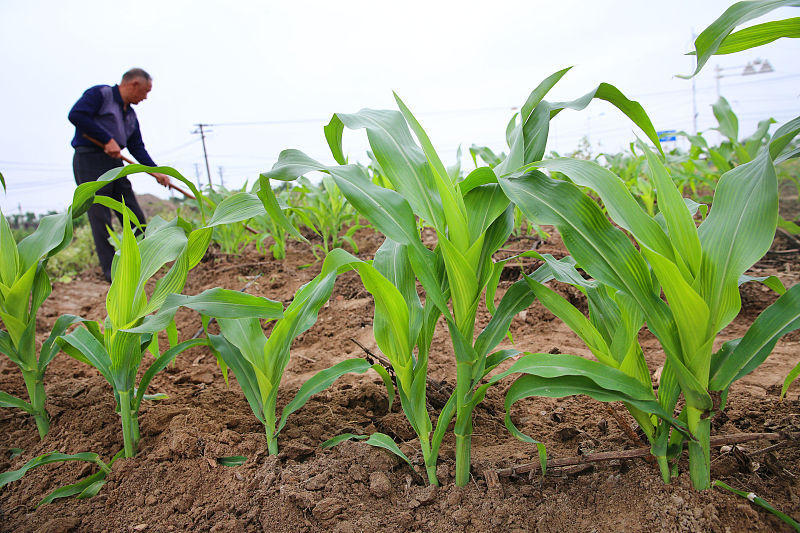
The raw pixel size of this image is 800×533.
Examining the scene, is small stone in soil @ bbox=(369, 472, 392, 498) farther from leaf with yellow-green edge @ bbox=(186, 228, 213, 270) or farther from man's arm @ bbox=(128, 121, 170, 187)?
man's arm @ bbox=(128, 121, 170, 187)

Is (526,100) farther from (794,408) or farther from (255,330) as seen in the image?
(794,408)

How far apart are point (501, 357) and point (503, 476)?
0.90ft

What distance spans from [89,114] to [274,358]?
3.77m

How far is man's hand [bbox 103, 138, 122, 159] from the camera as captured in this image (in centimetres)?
379

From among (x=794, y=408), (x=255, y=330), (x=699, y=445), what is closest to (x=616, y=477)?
(x=699, y=445)

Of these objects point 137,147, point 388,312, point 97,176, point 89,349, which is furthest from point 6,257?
point 137,147

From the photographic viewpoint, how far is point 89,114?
3.77 m

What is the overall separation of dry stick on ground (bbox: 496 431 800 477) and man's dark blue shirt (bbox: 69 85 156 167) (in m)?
4.22

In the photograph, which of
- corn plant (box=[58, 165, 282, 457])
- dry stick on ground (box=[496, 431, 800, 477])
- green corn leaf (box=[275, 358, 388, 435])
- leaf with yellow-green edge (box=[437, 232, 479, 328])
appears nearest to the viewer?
leaf with yellow-green edge (box=[437, 232, 479, 328])

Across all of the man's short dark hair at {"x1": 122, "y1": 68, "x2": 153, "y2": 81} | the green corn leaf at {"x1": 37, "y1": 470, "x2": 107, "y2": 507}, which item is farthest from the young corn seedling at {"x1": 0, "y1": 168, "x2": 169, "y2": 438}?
the man's short dark hair at {"x1": 122, "y1": 68, "x2": 153, "y2": 81}

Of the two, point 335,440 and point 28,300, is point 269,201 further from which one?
point 28,300

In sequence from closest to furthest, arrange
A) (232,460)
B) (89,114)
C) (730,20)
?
(730,20)
(232,460)
(89,114)

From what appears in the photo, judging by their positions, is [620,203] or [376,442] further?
[376,442]

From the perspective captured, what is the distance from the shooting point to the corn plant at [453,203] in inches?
35.4
